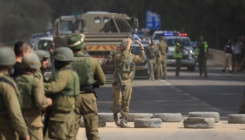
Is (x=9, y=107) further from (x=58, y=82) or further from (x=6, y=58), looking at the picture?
(x=58, y=82)

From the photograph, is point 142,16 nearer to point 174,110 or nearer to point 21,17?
point 21,17

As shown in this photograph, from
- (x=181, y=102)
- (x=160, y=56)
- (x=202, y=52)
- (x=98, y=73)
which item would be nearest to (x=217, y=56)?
(x=202, y=52)

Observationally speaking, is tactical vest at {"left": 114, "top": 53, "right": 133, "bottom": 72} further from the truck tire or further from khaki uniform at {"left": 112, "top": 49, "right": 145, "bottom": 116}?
the truck tire

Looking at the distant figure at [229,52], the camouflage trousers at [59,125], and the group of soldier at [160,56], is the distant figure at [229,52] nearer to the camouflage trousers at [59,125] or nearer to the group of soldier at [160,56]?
the group of soldier at [160,56]

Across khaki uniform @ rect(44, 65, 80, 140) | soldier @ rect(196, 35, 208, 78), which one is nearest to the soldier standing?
soldier @ rect(196, 35, 208, 78)

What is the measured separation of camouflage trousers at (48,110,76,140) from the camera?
27.0ft

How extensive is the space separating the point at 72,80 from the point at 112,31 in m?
22.4

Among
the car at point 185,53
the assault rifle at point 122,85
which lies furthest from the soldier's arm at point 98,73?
the car at point 185,53

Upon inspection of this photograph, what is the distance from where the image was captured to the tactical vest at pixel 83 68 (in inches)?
375

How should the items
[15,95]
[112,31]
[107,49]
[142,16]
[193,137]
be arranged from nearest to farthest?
[15,95], [193,137], [107,49], [112,31], [142,16]

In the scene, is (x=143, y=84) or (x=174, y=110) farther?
(x=143, y=84)

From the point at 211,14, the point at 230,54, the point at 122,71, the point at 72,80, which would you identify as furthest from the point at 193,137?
the point at 211,14

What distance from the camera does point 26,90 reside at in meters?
A: 7.71

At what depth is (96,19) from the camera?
104 ft
